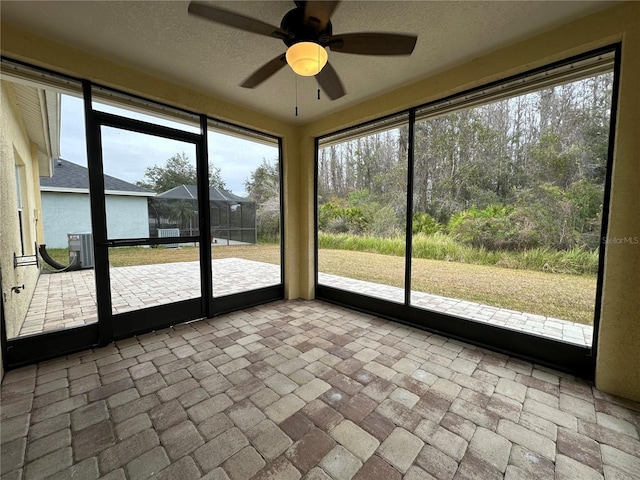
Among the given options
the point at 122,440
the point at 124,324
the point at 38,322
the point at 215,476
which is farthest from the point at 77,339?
the point at 215,476

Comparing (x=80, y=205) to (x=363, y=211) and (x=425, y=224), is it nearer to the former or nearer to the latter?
(x=363, y=211)

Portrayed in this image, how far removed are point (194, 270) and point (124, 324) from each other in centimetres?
97

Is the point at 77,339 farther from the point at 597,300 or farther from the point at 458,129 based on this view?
the point at 458,129

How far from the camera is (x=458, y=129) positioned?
3742 mm

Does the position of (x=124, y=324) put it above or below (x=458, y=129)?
below

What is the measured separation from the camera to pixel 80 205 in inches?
142

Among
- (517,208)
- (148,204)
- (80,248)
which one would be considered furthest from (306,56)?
(80,248)

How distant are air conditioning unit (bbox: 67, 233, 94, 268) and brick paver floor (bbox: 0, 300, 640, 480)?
3.50 metres

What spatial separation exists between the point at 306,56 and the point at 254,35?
818 millimetres

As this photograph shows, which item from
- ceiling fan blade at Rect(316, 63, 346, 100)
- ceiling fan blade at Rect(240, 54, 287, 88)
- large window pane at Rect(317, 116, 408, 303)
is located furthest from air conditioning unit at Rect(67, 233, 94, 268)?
ceiling fan blade at Rect(316, 63, 346, 100)

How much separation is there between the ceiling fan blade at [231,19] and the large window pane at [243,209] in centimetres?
203

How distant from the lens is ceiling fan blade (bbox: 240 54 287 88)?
190 cm

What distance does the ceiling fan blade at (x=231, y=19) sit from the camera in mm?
1442

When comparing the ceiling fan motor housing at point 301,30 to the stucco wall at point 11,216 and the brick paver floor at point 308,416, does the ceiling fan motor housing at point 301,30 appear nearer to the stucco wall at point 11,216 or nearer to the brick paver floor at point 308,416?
the brick paver floor at point 308,416
